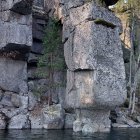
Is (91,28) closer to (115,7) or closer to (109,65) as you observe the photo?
(109,65)

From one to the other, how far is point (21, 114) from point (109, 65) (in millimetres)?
8074

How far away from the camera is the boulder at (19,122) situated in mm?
27000

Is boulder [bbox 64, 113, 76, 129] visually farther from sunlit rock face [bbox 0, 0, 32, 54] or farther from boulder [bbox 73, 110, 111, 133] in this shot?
sunlit rock face [bbox 0, 0, 32, 54]

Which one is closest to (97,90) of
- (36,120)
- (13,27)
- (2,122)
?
(36,120)

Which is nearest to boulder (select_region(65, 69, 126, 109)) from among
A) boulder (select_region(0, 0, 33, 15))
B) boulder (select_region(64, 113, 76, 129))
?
boulder (select_region(64, 113, 76, 129))

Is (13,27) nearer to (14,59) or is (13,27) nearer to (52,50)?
(14,59)

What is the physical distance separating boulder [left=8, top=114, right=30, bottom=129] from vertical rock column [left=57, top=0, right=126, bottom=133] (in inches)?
153

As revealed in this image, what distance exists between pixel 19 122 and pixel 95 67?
740cm

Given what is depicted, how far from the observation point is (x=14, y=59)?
3166 centimetres

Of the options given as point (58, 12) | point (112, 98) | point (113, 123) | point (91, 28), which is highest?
point (58, 12)

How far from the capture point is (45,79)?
1292 inches

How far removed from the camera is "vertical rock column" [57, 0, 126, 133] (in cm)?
2619

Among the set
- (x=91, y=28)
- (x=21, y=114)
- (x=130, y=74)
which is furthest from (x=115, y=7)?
(x=21, y=114)

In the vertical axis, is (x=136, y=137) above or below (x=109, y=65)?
below
